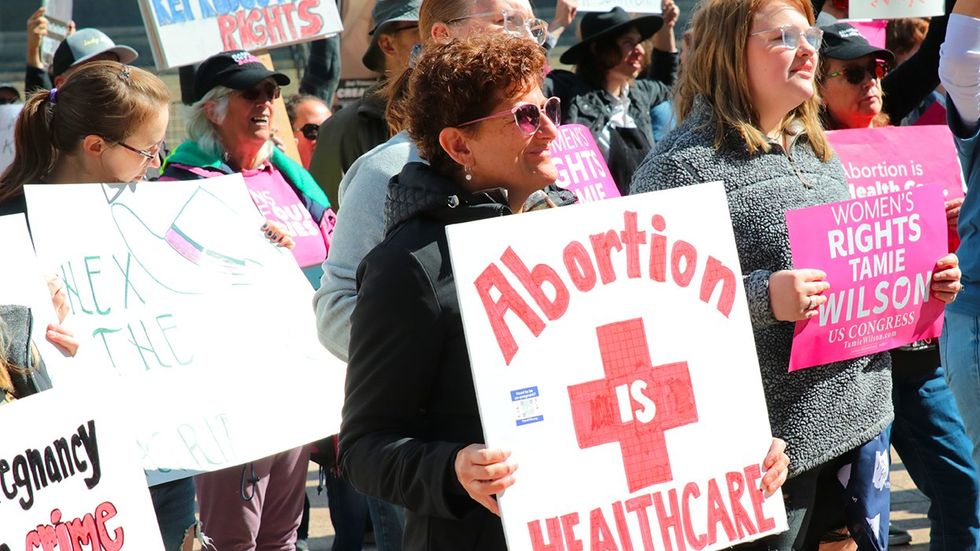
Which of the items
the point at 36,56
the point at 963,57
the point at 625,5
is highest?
the point at 36,56

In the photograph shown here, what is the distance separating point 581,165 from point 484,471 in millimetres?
1951

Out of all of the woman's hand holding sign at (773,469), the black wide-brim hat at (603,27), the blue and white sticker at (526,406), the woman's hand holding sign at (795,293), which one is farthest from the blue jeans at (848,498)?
the black wide-brim hat at (603,27)

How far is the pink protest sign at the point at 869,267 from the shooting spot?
106 inches

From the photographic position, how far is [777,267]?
9.02ft

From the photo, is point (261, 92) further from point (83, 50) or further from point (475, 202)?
point (475, 202)

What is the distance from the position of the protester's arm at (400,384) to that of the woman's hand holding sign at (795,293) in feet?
2.97

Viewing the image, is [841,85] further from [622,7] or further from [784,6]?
[622,7]

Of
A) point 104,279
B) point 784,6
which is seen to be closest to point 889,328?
point 784,6

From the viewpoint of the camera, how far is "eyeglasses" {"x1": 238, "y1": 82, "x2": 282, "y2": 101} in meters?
4.11

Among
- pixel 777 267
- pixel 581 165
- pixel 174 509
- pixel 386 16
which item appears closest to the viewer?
pixel 777 267

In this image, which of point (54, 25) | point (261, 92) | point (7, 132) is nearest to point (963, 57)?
point (261, 92)

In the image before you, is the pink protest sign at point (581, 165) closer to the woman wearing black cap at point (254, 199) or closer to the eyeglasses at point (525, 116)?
the woman wearing black cap at point (254, 199)

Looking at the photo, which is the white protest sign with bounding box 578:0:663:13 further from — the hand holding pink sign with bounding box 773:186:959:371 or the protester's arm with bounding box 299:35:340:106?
the hand holding pink sign with bounding box 773:186:959:371

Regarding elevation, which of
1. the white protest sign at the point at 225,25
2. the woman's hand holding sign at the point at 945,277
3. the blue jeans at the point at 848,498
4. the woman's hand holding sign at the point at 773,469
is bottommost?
the blue jeans at the point at 848,498
